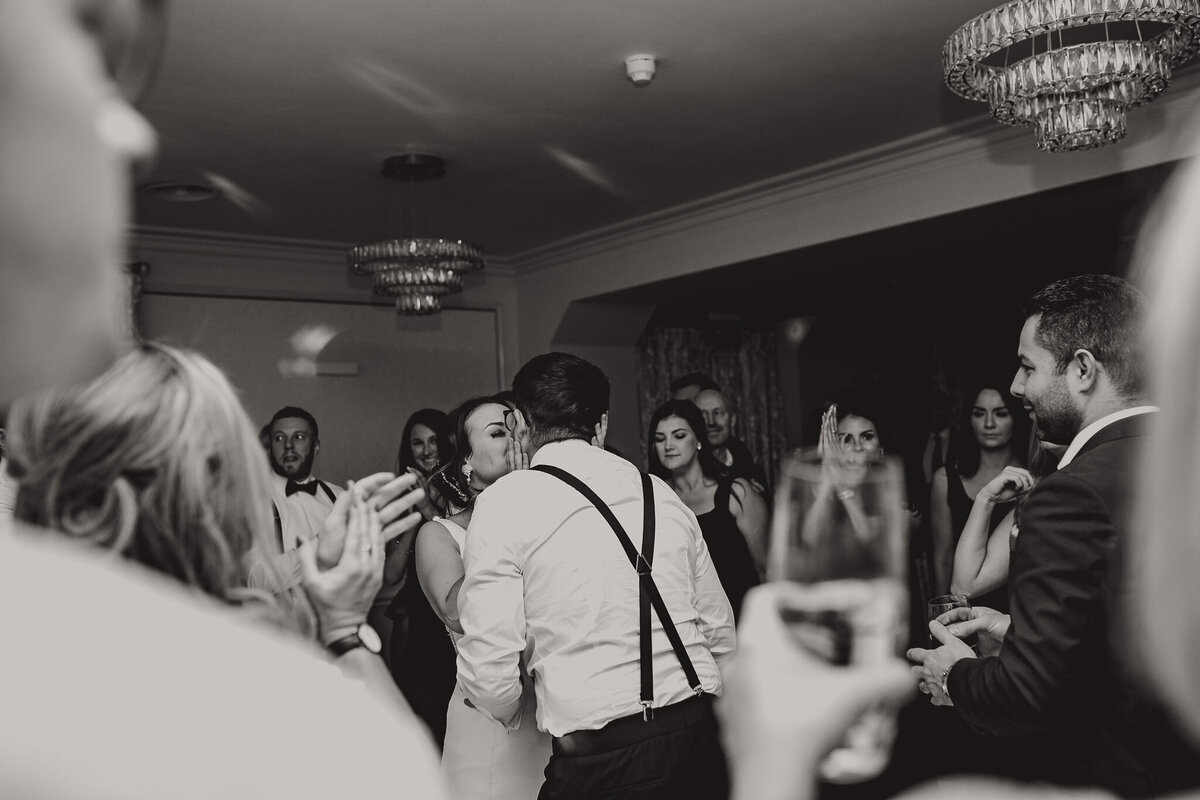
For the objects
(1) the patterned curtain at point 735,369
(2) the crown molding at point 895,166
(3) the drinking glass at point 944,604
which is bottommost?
(3) the drinking glass at point 944,604

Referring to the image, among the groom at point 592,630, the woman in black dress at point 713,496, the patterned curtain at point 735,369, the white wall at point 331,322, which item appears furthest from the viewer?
the patterned curtain at point 735,369

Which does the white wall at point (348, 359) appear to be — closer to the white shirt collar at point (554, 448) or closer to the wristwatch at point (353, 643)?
the white shirt collar at point (554, 448)

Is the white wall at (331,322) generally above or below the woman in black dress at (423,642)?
above

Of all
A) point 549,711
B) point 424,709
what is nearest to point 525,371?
point 549,711

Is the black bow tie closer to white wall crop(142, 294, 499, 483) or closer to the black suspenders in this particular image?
white wall crop(142, 294, 499, 483)

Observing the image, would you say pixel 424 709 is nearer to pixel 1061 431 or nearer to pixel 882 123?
pixel 1061 431

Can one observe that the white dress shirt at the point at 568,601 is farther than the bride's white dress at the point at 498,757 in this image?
No

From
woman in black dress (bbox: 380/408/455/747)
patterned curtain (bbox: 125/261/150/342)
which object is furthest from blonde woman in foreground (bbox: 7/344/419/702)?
patterned curtain (bbox: 125/261/150/342)

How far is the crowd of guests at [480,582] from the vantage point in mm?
467

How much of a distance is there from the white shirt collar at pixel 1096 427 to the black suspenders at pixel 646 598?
951mm

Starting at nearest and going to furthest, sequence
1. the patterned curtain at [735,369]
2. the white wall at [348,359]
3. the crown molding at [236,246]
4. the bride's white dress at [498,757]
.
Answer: the bride's white dress at [498,757] → the crown molding at [236,246] → the white wall at [348,359] → the patterned curtain at [735,369]

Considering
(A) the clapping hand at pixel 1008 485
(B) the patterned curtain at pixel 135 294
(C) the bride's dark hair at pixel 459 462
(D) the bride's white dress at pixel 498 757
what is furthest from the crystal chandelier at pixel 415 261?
(A) the clapping hand at pixel 1008 485

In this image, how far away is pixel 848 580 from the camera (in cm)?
68

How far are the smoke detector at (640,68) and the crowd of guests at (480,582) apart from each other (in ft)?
5.03
